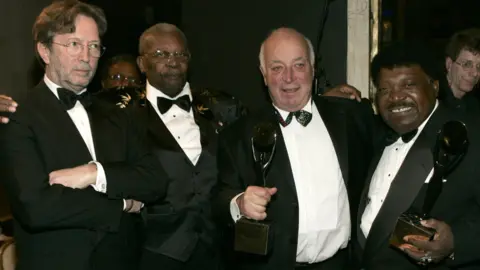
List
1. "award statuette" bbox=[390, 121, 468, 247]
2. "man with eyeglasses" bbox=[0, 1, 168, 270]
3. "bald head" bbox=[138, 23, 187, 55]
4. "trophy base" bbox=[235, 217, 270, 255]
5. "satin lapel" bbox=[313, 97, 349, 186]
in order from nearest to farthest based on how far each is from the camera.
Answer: "award statuette" bbox=[390, 121, 468, 247] → "man with eyeglasses" bbox=[0, 1, 168, 270] → "trophy base" bbox=[235, 217, 270, 255] → "satin lapel" bbox=[313, 97, 349, 186] → "bald head" bbox=[138, 23, 187, 55]

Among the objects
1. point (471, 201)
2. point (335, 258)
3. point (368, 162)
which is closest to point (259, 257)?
point (335, 258)

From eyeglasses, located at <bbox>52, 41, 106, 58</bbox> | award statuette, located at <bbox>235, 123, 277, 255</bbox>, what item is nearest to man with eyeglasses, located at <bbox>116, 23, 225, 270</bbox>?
eyeglasses, located at <bbox>52, 41, 106, 58</bbox>

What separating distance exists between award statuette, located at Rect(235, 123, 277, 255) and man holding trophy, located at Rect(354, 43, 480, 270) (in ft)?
1.64

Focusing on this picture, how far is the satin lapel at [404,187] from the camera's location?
253 centimetres

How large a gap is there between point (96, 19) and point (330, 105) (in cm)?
126

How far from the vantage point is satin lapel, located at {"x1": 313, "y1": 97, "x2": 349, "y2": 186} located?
2.99 meters

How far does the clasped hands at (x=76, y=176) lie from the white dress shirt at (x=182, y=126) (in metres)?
0.99

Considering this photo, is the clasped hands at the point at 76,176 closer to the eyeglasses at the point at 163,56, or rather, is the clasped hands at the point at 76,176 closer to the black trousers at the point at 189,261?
the black trousers at the point at 189,261

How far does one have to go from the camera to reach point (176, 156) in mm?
3334

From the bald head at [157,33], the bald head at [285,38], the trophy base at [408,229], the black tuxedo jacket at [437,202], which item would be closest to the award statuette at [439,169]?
the trophy base at [408,229]

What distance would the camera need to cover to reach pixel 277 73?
10.0 feet

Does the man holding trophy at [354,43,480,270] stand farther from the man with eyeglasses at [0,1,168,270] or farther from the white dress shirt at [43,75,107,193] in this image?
the white dress shirt at [43,75,107,193]

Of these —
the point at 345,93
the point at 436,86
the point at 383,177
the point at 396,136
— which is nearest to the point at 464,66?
the point at 345,93

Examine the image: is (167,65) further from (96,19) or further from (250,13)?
(250,13)
